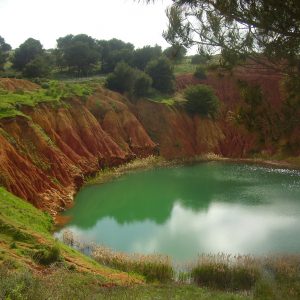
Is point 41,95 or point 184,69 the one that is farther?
point 184,69

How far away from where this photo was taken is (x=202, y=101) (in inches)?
1954

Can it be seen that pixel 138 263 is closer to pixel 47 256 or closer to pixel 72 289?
pixel 47 256

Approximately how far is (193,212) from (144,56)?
36580 mm

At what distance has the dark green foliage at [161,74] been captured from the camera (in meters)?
52.4

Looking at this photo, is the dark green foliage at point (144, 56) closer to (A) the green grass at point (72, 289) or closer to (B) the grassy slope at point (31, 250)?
(B) the grassy slope at point (31, 250)

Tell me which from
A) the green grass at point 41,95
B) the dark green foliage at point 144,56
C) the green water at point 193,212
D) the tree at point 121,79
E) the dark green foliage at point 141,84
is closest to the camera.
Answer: the green water at point 193,212

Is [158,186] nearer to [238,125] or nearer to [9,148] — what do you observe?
[9,148]

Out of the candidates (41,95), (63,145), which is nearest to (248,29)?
(63,145)

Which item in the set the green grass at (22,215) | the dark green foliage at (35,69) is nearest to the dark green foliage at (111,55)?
the dark green foliage at (35,69)

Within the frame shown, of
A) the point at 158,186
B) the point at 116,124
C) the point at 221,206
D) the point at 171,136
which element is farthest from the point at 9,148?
the point at 171,136

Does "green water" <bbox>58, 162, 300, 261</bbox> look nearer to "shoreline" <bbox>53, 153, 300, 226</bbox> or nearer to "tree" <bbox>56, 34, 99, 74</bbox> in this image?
"shoreline" <bbox>53, 153, 300, 226</bbox>

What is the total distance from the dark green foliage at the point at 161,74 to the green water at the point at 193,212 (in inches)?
640

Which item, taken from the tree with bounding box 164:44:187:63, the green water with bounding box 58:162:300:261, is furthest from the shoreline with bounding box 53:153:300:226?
the tree with bounding box 164:44:187:63

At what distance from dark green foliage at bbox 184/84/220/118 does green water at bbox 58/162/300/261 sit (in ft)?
40.3
